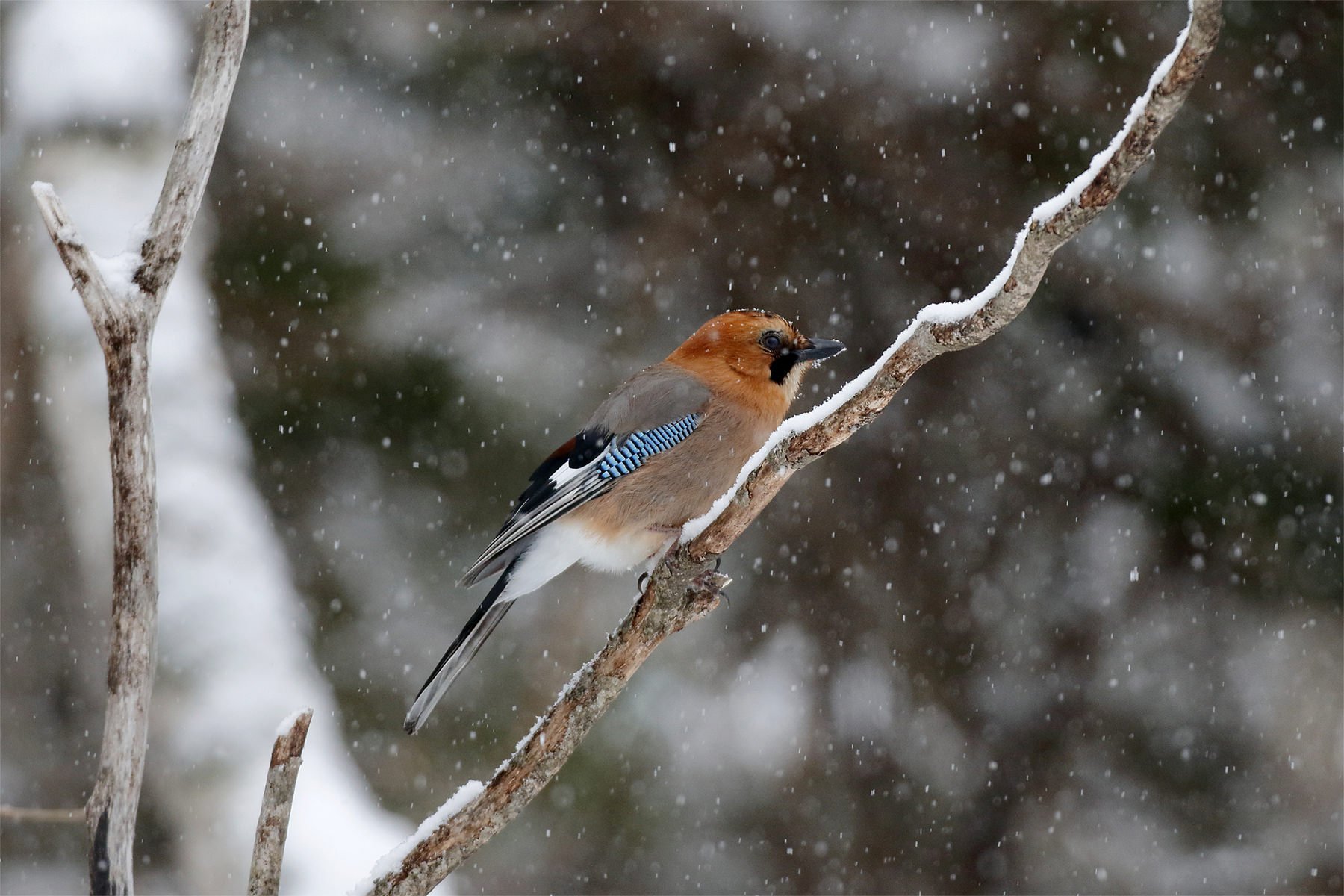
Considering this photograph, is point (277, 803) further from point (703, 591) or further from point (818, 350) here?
point (818, 350)

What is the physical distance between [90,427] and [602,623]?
2.68m

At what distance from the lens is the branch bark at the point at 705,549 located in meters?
1.95

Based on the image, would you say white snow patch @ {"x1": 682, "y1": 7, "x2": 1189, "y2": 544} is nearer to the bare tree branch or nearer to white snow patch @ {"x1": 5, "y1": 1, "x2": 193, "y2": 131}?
the bare tree branch

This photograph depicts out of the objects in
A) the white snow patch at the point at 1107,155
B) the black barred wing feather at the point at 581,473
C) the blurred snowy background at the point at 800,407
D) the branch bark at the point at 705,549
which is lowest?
the blurred snowy background at the point at 800,407

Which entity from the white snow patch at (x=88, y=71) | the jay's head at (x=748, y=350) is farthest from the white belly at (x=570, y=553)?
the white snow patch at (x=88, y=71)

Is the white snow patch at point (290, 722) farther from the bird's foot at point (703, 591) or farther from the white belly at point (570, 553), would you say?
the white belly at point (570, 553)

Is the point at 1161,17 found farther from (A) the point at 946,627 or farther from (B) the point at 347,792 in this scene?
(B) the point at 347,792

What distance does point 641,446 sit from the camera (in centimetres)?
360

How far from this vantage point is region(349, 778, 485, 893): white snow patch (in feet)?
8.19

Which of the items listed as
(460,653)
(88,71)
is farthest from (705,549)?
(88,71)

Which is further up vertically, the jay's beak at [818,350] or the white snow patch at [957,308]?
the white snow patch at [957,308]

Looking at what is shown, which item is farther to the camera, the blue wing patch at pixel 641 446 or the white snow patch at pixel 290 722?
Answer: the blue wing patch at pixel 641 446

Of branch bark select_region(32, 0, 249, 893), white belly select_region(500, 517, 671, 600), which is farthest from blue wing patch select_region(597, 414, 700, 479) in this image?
branch bark select_region(32, 0, 249, 893)

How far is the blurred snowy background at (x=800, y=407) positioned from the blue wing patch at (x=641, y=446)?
2.26 m
